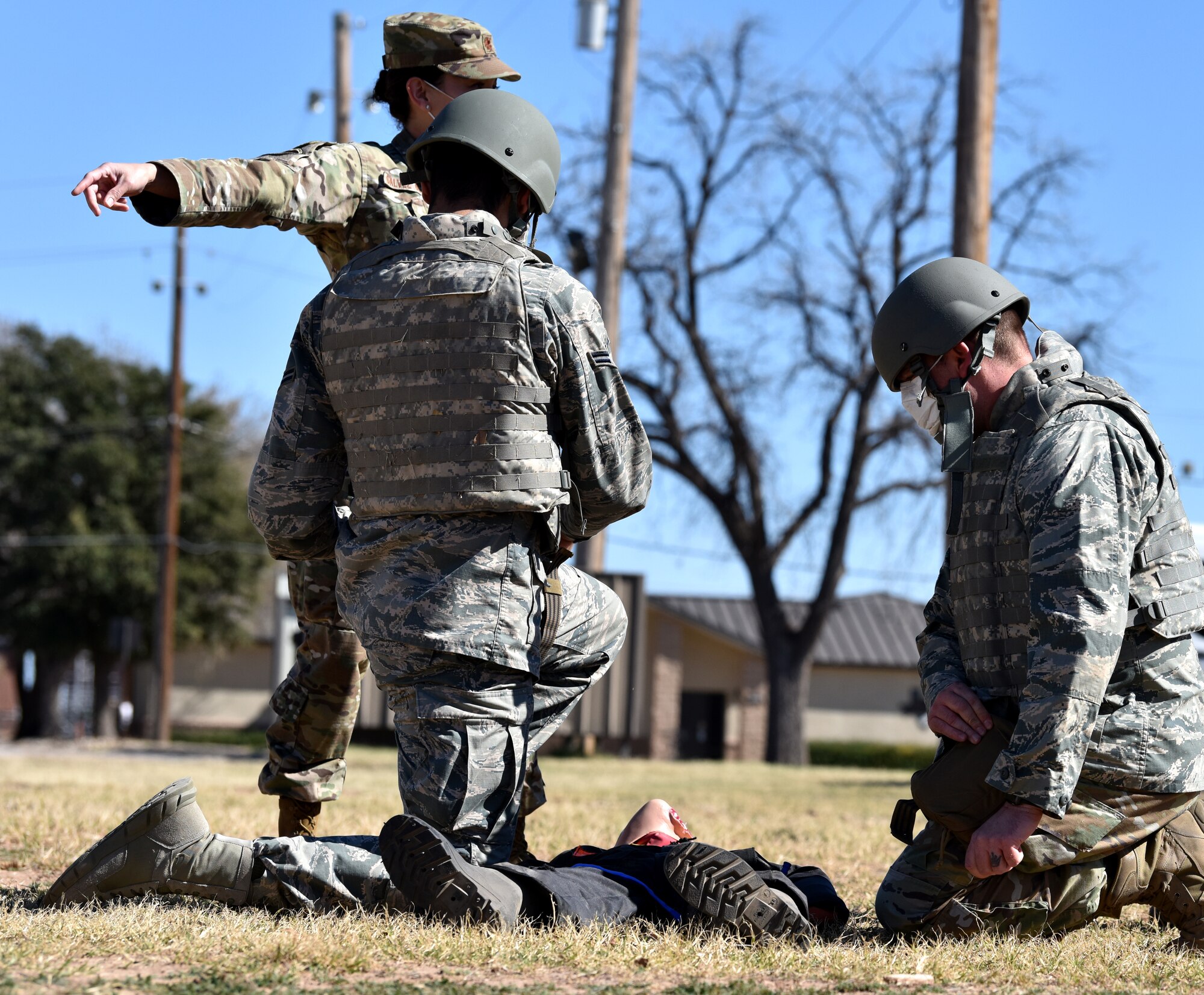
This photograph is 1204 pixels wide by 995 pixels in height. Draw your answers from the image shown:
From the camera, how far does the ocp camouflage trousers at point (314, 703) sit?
175 inches

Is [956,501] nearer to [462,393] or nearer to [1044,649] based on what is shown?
[1044,649]

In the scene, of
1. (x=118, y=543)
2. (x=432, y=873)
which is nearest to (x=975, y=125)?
(x=432, y=873)

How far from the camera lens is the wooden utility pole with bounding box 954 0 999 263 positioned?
41.3 ft

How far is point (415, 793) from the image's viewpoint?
3.53m

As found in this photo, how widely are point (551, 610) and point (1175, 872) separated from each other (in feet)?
Result: 5.68

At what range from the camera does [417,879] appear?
10.6ft

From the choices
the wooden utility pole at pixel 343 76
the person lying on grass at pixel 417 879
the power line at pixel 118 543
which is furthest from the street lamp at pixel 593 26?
the power line at pixel 118 543

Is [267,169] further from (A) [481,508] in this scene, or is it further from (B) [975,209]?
(B) [975,209]

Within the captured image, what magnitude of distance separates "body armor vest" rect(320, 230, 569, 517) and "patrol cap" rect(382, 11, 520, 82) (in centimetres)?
114

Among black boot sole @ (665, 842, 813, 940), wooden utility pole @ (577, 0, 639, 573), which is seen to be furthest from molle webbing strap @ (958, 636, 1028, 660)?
wooden utility pole @ (577, 0, 639, 573)

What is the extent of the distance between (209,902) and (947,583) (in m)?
2.17

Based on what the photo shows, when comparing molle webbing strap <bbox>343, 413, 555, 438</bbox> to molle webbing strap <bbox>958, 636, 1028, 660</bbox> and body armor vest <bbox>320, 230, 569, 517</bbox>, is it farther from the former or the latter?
molle webbing strap <bbox>958, 636, 1028, 660</bbox>

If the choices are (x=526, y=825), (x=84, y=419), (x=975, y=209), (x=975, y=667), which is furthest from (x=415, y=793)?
(x=84, y=419)

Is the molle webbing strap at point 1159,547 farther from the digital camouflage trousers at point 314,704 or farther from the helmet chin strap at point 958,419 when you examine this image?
the digital camouflage trousers at point 314,704
